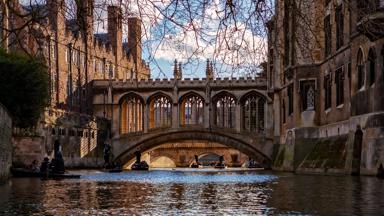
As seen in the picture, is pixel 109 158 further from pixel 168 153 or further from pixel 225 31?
pixel 225 31

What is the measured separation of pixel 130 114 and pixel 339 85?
3955 cm

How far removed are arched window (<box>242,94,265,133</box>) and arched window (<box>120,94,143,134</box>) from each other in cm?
862

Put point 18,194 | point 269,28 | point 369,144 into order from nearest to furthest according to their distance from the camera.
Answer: point 269,28 < point 18,194 < point 369,144

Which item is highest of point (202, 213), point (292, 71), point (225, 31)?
point (292, 71)

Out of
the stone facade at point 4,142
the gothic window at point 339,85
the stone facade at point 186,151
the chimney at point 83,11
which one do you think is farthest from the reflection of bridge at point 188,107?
the chimney at point 83,11

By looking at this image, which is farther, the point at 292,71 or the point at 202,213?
the point at 292,71

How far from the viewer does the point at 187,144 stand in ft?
293

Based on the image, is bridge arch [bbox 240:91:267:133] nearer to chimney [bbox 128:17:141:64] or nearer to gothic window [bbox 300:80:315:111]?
gothic window [bbox 300:80:315:111]

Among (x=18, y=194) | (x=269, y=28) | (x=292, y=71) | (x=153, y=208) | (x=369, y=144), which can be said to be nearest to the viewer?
(x=269, y=28)

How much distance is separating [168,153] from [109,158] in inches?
1084

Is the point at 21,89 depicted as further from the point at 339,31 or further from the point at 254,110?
the point at 254,110

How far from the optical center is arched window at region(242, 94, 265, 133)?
63.7 m

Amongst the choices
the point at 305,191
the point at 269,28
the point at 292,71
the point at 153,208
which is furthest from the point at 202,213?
the point at 292,71

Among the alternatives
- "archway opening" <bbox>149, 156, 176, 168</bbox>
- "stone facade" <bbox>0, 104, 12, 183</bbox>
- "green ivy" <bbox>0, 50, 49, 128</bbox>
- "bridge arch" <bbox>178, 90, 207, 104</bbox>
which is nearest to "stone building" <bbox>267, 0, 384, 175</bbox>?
"stone facade" <bbox>0, 104, 12, 183</bbox>
